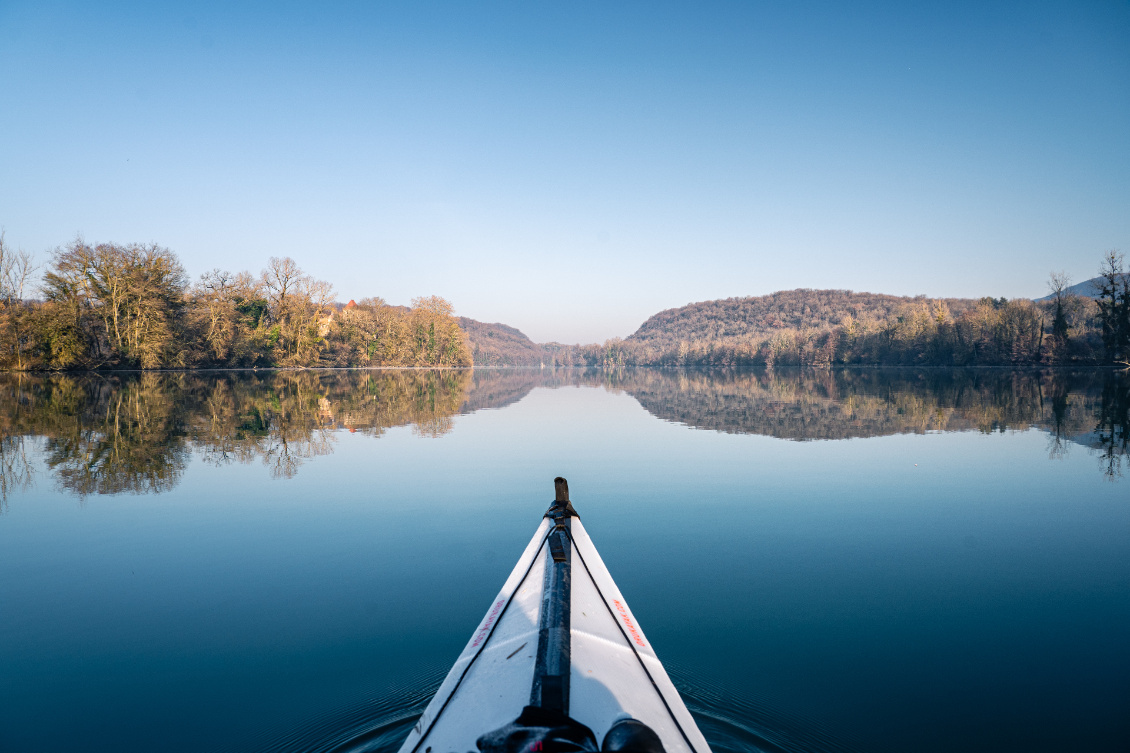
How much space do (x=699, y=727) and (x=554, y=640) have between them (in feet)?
5.60

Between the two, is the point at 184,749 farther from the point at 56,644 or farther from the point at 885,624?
the point at 885,624

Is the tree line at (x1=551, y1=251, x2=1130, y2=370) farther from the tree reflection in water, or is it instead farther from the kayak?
the kayak

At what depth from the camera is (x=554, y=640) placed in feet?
7.40

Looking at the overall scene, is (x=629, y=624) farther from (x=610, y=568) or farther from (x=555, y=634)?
(x=610, y=568)

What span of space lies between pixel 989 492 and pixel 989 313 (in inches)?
3353

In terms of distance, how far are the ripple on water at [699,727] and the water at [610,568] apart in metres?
0.02

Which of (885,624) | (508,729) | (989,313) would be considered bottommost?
(885,624)

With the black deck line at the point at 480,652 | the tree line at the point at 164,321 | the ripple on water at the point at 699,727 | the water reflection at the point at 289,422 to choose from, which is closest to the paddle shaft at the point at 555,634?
the black deck line at the point at 480,652

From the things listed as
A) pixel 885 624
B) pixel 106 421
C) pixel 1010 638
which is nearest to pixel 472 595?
pixel 885 624

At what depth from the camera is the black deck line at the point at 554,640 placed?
1.92m

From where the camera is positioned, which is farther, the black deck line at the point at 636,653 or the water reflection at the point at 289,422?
the water reflection at the point at 289,422

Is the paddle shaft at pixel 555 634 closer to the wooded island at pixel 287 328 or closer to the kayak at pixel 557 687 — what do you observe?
the kayak at pixel 557 687

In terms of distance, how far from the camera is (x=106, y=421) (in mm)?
15789

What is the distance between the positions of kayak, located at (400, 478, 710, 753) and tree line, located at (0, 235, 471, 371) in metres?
53.6
